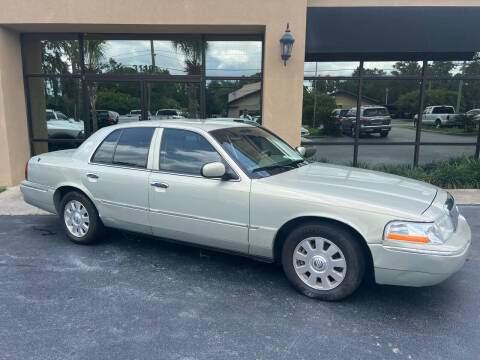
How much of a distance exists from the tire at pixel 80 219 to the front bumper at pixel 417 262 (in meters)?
3.33

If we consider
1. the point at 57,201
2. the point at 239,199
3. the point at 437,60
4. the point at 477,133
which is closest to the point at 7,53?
the point at 57,201

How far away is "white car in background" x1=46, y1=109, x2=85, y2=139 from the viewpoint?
9.53 m

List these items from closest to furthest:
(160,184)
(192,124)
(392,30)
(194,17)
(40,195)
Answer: (160,184) → (192,124) → (40,195) → (194,17) → (392,30)

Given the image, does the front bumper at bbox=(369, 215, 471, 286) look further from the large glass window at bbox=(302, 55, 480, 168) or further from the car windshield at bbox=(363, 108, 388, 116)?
the car windshield at bbox=(363, 108, 388, 116)

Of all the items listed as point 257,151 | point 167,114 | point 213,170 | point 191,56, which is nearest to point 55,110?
point 167,114

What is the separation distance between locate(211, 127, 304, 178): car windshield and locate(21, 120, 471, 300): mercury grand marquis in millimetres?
17

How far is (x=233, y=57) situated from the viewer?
9141 mm

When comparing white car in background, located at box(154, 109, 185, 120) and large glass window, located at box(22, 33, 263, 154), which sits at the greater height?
large glass window, located at box(22, 33, 263, 154)

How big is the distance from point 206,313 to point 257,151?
183cm

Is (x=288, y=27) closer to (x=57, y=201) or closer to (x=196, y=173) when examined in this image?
(x=196, y=173)

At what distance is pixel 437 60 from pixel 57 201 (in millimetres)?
8570

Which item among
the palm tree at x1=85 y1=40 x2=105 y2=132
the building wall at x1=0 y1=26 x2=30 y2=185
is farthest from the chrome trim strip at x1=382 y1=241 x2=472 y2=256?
the building wall at x1=0 y1=26 x2=30 y2=185

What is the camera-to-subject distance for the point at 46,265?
4379 mm

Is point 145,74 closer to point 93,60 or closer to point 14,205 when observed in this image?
point 93,60
